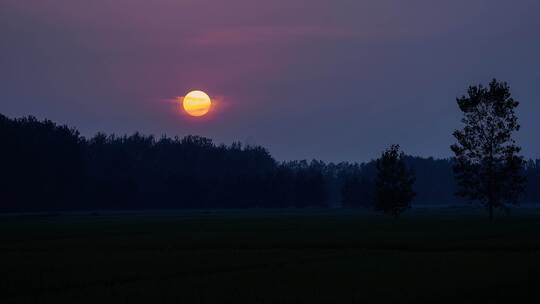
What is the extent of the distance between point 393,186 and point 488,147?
14.7m

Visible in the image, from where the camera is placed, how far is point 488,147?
276 ft

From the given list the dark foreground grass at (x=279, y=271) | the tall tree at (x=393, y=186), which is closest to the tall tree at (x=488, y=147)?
the tall tree at (x=393, y=186)

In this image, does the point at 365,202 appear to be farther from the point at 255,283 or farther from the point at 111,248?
the point at 255,283

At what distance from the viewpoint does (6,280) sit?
2758 cm

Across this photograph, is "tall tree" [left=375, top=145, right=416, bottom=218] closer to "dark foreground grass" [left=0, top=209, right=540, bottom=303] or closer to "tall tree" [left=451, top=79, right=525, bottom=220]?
"tall tree" [left=451, top=79, right=525, bottom=220]

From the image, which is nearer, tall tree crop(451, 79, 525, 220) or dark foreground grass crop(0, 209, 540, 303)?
dark foreground grass crop(0, 209, 540, 303)

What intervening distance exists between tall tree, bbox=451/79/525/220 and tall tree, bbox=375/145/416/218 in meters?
8.73

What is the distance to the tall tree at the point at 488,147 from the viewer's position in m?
82.8

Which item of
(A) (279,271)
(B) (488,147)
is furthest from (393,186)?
(A) (279,271)

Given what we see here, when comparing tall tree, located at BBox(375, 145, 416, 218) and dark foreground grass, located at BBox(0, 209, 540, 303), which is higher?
tall tree, located at BBox(375, 145, 416, 218)

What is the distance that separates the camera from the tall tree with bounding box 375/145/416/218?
91.6 metres

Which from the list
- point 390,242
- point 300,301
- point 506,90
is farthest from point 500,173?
point 300,301

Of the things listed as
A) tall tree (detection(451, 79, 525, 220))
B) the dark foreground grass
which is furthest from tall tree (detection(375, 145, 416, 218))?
the dark foreground grass

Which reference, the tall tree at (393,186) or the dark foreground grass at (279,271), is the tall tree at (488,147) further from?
the dark foreground grass at (279,271)
